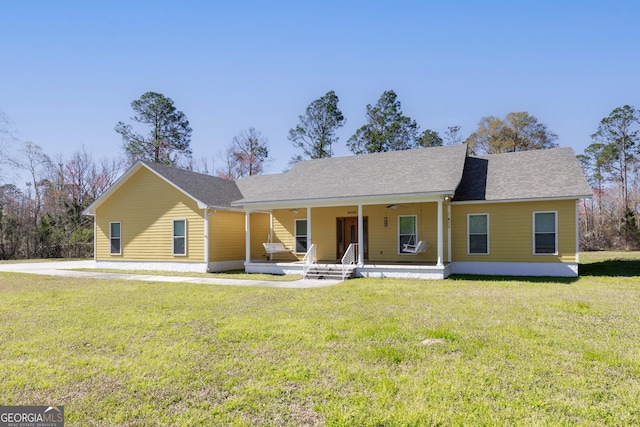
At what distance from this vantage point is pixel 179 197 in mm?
16469

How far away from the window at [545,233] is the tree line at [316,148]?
65.7ft

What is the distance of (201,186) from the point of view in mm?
17406

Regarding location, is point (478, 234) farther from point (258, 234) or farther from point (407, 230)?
point (258, 234)

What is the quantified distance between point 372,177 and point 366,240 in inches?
98.7

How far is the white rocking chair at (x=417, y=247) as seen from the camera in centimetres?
1348

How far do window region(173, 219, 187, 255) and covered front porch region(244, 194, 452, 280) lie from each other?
287 centimetres

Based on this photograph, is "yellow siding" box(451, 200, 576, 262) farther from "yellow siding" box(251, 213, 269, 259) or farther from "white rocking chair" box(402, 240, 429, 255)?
"yellow siding" box(251, 213, 269, 259)

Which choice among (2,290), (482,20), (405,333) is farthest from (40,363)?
(482,20)

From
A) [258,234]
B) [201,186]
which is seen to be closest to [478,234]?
→ [258,234]

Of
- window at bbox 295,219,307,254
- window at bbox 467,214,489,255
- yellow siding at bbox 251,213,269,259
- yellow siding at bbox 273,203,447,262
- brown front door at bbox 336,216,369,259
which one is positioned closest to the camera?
window at bbox 467,214,489,255

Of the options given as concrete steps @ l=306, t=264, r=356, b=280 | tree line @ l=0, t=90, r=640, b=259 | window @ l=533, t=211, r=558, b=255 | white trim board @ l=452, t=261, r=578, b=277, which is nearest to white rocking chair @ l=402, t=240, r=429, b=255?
white trim board @ l=452, t=261, r=578, b=277

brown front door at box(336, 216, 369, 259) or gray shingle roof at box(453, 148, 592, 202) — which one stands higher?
gray shingle roof at box(453, 148, 592, 202)

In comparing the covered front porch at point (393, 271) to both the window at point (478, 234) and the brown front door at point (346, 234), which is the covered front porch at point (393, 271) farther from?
the brown front door at point (346, 234)

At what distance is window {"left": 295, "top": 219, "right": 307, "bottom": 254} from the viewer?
1684 centimetres
